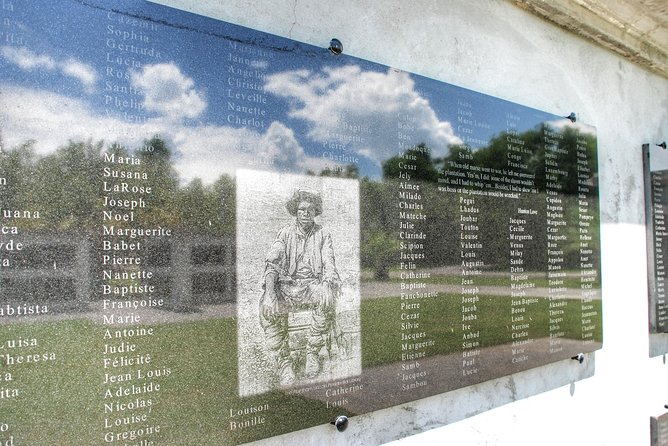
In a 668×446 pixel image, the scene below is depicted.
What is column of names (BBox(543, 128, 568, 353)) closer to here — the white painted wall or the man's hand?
the white painted wall

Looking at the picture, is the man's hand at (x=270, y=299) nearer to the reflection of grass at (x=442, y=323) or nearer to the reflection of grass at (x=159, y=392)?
the reflection of grass at (x=159, y=392)

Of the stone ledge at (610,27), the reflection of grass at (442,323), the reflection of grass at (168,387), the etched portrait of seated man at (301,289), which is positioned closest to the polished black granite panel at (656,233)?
the stone ledge at (610,27)

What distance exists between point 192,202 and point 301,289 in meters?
0.56

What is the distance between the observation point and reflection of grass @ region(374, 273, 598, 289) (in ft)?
7.90

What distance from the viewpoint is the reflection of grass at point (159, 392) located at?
142 cm

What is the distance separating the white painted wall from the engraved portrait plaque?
0.17 m

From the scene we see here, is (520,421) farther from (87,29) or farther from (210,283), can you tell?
(87,29)

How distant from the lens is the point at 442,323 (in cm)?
242

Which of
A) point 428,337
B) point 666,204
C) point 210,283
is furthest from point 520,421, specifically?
point 666,204

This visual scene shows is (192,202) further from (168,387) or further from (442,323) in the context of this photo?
(442,323)

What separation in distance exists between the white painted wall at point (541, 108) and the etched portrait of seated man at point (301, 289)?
370 mm

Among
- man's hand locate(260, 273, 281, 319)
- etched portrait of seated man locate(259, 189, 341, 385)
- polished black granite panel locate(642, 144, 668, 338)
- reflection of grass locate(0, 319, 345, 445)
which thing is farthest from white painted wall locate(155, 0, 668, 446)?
man's hand locate(260, 273, 281, 319)

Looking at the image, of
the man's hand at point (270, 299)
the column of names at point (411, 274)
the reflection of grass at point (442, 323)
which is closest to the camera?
the man's hand at point (270, 299)

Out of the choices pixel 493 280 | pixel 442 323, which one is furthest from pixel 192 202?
pixel 493 280
